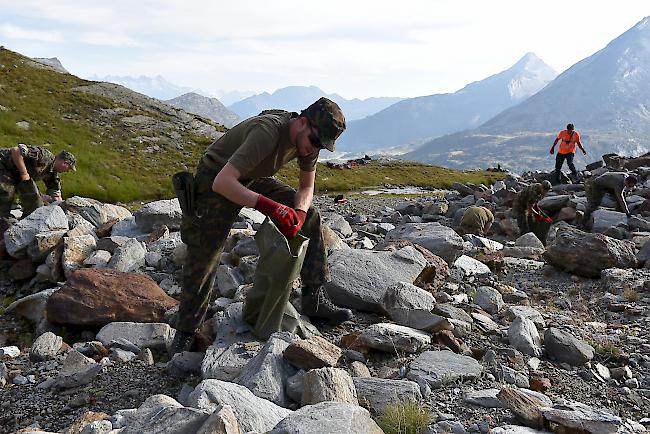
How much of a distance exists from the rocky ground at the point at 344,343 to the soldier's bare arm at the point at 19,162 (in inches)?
68.0

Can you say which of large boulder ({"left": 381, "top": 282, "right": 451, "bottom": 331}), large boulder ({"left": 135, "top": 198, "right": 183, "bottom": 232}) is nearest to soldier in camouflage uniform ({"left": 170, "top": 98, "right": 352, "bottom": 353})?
large boulder ({"left": 381, "top": 282, "right": 451, "bottom": 331})

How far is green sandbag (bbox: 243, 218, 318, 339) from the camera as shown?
19.5ft

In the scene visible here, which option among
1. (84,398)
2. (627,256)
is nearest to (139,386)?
(84,398)

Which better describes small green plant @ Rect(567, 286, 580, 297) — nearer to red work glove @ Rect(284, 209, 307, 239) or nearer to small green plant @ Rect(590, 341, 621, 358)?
small green plant @ Rect(590, 341, 621, 358)

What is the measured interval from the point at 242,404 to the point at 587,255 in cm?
935

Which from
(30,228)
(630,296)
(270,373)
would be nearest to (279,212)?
(270,373)

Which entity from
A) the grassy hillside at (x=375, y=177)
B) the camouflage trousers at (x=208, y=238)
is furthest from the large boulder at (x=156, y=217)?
the grassy hillside at (x=375, y=177)

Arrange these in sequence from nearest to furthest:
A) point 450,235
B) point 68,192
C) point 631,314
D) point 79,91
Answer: point 631,314, point 450,235, point 68,192, point 79,91

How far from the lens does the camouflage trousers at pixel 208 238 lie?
649 cm

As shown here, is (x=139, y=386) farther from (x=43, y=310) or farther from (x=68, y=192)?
(x=68, y=192)

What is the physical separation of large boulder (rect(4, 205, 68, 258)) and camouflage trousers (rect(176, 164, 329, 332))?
243 inches

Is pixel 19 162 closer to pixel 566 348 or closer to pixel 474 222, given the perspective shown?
pixel 566 348

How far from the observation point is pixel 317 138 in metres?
5.79

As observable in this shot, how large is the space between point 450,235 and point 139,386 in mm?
7225
